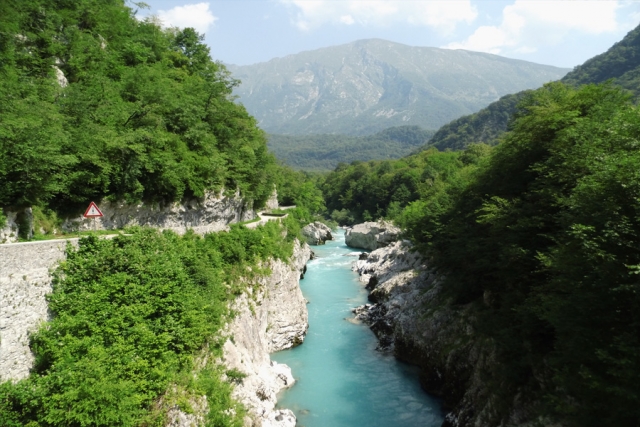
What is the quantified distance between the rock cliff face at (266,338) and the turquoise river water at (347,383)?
0.78 meters

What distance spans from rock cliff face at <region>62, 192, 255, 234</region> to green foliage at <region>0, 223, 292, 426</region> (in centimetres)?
226

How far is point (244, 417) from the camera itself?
42.4ft

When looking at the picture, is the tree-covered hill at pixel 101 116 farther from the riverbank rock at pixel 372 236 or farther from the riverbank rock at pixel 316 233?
the riverbank rock at pixel 316 233

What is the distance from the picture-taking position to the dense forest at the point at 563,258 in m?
8.30

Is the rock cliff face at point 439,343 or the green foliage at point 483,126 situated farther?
the green foliage at point 483,126

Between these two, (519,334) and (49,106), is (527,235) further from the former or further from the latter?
(49,106)

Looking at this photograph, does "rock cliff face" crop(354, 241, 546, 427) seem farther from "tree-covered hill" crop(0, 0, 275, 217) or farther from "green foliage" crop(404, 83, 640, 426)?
"tree-covered hill" crop(0, 0, 275, 217)

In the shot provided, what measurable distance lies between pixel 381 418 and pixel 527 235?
9.73 metres

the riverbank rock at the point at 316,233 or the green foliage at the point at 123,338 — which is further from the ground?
the green foliage at the point at 123,338

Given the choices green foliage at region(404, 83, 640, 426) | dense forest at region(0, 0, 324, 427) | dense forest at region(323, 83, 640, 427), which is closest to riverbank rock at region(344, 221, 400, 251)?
dense forest at region(323, 83, 640, 427)

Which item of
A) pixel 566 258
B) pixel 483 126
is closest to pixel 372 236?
pixel 566 258

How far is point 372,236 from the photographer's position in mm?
54188

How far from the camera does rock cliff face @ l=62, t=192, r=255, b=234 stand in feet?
50.4

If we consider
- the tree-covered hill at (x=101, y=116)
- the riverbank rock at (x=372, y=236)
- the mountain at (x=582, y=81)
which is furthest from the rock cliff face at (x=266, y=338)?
the riverbank rock at (x=372, y=236)
